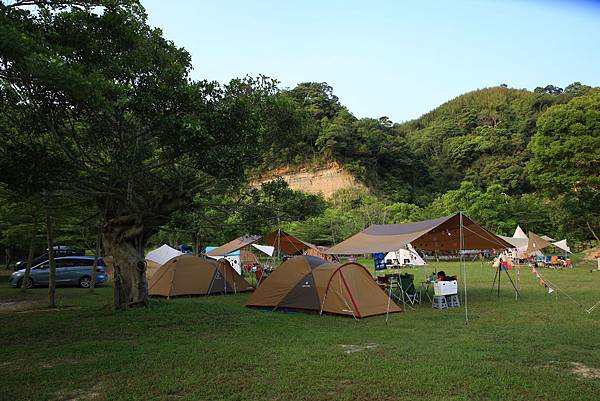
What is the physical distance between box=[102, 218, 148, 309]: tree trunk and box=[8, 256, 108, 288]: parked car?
Answer: 9.31 meters

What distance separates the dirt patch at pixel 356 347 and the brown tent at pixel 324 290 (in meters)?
2.85

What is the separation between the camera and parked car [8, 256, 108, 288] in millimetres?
19172

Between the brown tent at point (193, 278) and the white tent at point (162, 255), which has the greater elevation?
the white tent at point (162, 255)

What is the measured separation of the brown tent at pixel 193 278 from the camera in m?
15.8

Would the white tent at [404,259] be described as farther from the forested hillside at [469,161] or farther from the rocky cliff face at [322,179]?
the rocky cliff face at [322,179]

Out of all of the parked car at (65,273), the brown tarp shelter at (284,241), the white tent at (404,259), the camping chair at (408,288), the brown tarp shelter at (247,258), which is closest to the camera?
the camping chair at (408,288)

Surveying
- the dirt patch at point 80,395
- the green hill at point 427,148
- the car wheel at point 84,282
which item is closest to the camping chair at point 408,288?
the dirt patch at point 80,395

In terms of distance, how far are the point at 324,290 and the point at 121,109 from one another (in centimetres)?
613

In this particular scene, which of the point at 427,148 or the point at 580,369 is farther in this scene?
the point at 427,148

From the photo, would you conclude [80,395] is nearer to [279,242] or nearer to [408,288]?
[408,288]

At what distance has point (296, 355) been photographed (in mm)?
6906

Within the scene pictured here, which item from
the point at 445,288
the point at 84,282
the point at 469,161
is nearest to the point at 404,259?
the point at 84,282

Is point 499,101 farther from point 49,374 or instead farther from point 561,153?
point 49,374

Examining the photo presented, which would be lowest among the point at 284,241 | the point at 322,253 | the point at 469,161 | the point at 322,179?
the point at 322,253
